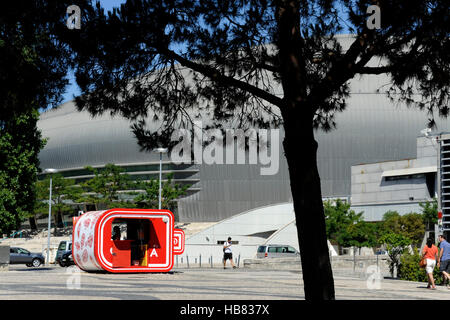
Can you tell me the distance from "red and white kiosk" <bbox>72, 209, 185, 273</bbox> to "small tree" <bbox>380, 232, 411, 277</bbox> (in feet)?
26.3

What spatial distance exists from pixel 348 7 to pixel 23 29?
4.80 metres

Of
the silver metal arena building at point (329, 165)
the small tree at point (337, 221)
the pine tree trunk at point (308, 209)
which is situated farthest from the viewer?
the silver metal arena building at point (329, 165)

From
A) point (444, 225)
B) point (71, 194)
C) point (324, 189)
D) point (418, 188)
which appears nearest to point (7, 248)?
point (444, 225)

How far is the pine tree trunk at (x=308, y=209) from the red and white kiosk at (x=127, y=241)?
14373 mm

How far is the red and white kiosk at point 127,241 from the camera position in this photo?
892 inches

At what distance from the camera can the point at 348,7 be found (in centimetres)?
947

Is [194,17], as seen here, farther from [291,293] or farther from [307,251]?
[291,293]

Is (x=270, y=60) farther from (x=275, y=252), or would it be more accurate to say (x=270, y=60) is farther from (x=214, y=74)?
(x=275, y=252)

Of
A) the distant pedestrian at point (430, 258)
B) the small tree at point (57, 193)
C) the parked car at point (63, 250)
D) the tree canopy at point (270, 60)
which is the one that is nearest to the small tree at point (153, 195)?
the small tree at point (57, 193)

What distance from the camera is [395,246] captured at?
84.4ft

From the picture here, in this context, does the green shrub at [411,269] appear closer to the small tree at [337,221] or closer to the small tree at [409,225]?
the small tree at [337,221]

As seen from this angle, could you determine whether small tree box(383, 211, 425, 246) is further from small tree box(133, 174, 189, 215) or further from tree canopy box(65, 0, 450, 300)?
tree canopy box(65, 0, 450, 300)

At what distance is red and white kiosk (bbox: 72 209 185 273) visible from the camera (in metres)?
22.7

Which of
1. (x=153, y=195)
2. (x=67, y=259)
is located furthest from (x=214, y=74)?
(x=153, y=195)
